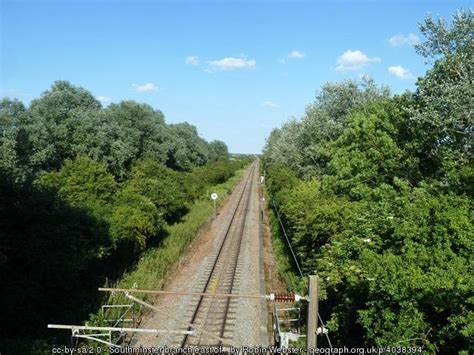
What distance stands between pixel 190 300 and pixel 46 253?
738cm

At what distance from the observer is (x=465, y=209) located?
12008mm

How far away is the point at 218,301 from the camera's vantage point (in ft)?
68.6

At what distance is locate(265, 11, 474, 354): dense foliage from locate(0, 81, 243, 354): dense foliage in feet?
31.2

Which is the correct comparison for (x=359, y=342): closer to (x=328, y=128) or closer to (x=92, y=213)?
(x=92, y=213)

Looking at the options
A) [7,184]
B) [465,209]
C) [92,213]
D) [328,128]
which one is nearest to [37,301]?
[7,184]

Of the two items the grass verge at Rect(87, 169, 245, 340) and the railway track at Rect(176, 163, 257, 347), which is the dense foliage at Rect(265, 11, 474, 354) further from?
the grass verge at Rect(87, 169, 245, 340)

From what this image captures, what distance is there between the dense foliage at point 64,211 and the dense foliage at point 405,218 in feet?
31.2

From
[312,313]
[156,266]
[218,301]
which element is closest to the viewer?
[312,313]

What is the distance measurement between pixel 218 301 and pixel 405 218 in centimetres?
1107

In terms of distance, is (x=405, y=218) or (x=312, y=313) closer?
(x=312, y=313)

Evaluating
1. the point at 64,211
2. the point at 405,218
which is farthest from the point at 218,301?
the point at 405,218

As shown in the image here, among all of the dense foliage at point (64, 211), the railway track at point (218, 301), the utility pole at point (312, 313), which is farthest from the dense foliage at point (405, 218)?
the dense foliage at point (64, 211)

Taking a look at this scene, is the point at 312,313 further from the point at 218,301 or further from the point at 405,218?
the point at 218,301

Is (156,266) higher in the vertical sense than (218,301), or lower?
higher
